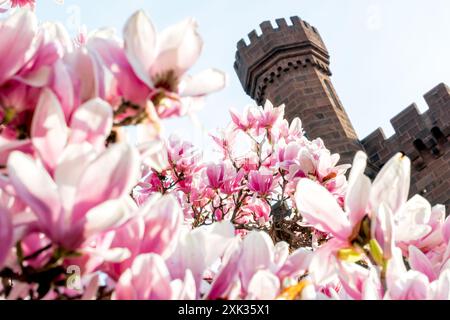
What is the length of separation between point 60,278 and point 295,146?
6.54 ft

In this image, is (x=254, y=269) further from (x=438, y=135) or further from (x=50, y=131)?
(x=438, y=135)

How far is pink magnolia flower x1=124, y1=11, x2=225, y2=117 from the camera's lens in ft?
2.48

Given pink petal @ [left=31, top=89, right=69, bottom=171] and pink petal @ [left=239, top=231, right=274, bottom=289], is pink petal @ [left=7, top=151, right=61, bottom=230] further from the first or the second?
pink petal @ [left=239, top=231, right=274, bottom=289]

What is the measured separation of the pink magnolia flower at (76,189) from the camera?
63 centimetres

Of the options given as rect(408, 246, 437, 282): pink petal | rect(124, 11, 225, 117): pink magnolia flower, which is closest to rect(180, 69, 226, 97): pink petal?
rect(124, 11, 225, 117): pink magnolia flower

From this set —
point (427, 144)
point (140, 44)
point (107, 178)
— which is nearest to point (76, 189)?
point (107, 178)

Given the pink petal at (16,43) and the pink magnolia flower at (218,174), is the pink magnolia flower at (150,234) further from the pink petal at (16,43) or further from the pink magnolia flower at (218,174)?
the pink magnolia flower at (218,174)

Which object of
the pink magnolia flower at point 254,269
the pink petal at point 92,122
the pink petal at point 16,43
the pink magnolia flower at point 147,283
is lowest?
the pink magnolia flower at point 254,269

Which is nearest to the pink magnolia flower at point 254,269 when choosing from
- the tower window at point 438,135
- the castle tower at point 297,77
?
the tower window at point 438,135

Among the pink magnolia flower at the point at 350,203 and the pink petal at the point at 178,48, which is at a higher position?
the pink petal at the point at 178,48

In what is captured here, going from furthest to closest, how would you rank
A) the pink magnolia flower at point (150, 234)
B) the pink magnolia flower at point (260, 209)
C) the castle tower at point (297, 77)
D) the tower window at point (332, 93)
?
the tower window at point (332, 93), the castle tower at point (297, 77), the pink magnolia flower at point (260, 209), the pink magnolia flower at point (150, 234)

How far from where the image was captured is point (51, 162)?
0.69 meters

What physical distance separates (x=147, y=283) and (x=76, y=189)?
16 cm

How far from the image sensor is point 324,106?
1288 cm
